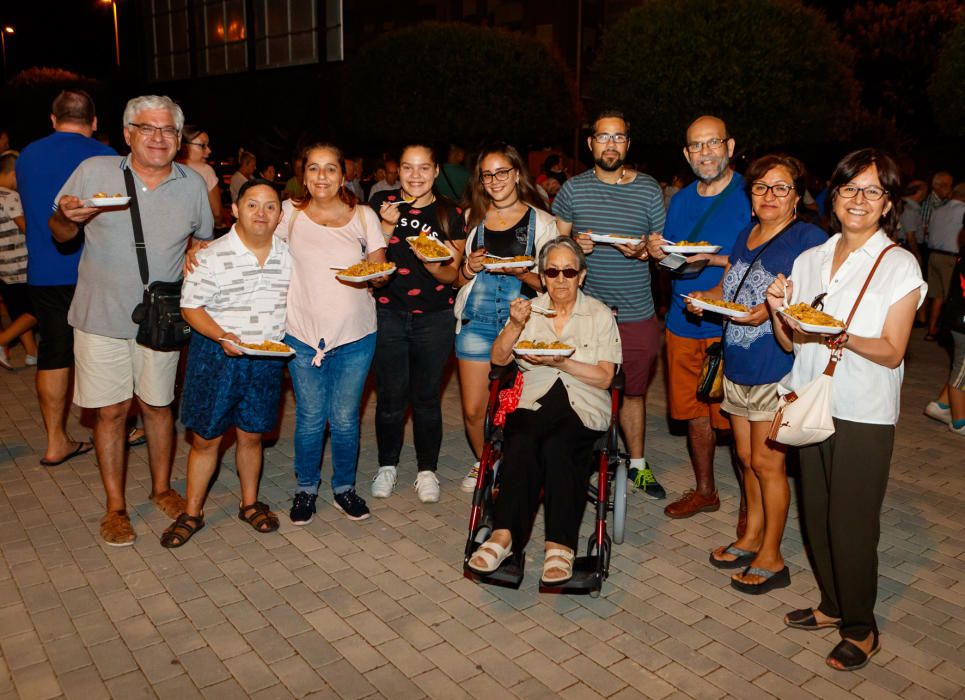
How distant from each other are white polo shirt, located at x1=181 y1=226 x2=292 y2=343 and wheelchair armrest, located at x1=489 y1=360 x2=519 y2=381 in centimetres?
123

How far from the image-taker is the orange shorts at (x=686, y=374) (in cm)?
501

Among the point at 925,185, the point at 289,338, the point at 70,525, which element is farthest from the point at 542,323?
the point at 925,185

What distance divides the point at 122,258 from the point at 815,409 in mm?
3608

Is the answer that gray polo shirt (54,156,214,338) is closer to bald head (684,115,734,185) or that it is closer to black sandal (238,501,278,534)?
black sandal (238,501,278,534)

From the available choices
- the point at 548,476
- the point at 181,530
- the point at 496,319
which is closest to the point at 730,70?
the point at 496,319

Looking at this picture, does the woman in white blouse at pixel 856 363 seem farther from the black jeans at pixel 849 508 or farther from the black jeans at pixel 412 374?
the black jeans at pixel 412 374

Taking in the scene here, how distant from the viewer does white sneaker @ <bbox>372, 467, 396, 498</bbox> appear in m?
5.37

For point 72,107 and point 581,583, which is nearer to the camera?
point 581,583

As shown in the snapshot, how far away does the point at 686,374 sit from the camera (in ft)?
16.7

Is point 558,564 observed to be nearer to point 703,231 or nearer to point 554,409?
point 554,409

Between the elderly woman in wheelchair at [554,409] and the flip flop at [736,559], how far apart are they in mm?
909

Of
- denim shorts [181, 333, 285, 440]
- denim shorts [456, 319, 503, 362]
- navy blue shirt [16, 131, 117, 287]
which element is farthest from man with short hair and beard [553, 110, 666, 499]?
navy blue shirt [16, 131, 117, 287]

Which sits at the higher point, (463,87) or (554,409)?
(463,87)

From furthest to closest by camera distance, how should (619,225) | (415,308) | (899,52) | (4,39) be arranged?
1. (4,39)
2. (899,52)
3. (619,225)
4. (415,308)
